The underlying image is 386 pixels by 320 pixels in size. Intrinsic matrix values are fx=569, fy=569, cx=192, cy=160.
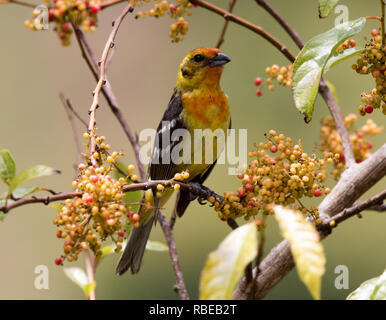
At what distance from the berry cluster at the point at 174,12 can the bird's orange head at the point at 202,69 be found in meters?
0.88

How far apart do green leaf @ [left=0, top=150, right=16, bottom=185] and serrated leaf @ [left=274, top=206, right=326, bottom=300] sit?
765 mm

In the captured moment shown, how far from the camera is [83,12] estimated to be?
4.38 ft

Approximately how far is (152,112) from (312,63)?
5755mm

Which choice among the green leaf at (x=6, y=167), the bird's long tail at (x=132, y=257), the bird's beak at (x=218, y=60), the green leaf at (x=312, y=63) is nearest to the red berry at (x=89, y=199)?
the green leaf at (x=6, y=167)

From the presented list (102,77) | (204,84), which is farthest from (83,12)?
(204,84)

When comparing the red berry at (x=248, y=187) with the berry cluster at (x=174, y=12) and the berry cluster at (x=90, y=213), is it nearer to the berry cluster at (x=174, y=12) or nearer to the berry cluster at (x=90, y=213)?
the berry cluster at (x=90, y=213)

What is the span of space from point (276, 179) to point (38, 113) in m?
6.69

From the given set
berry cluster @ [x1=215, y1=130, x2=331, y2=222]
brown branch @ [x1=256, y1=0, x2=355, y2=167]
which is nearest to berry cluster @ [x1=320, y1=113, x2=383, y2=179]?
brown branch @ [x1=256, y1=0, x2=355, y2=167]

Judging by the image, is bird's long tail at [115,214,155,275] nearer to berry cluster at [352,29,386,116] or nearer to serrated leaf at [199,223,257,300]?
berry cluster at [352,29,386,116]

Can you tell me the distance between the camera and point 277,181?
5.05 feet
